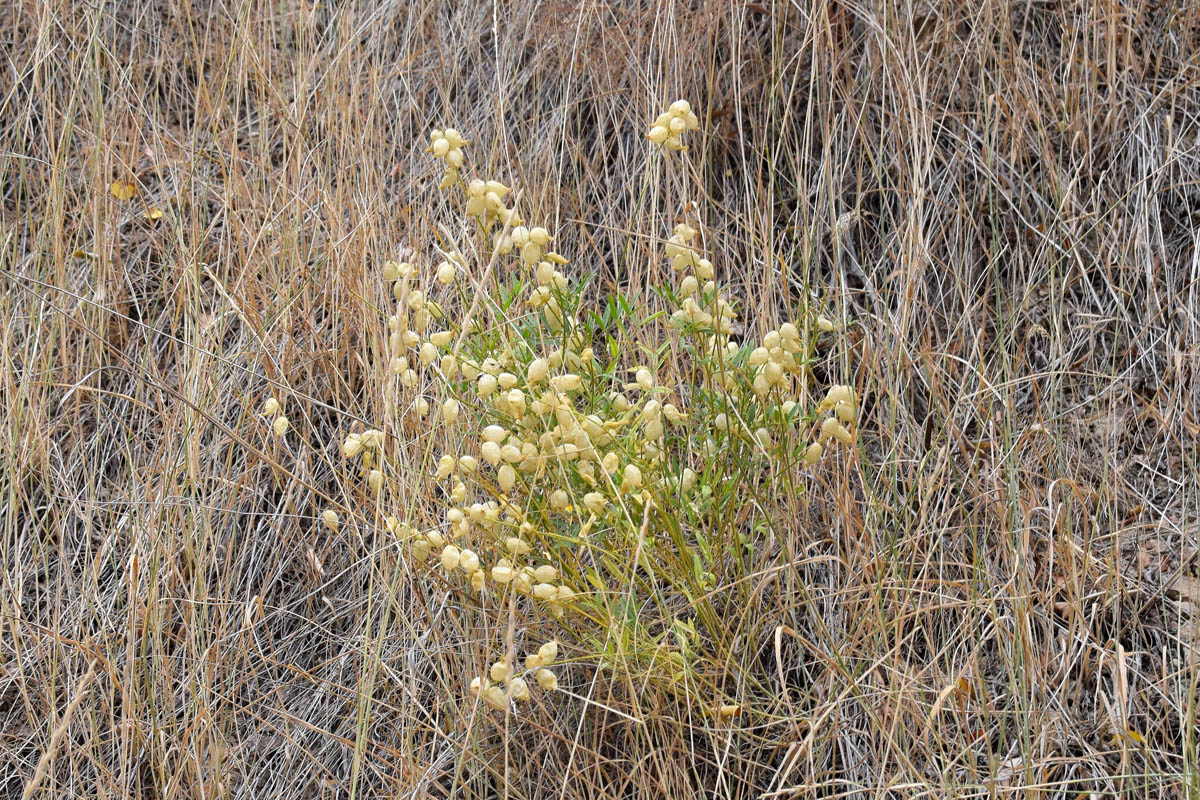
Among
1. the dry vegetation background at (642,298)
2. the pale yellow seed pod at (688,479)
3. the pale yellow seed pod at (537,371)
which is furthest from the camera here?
the dry vegetation background at (642,298)

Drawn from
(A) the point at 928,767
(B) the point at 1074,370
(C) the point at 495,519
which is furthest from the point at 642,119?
(A) the point at 928,767

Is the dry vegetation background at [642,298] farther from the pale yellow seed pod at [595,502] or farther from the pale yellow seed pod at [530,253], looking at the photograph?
the pale yellow seed pod at [530,253]

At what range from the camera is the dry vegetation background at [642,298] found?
4.74 ft

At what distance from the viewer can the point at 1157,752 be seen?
4.52 feet

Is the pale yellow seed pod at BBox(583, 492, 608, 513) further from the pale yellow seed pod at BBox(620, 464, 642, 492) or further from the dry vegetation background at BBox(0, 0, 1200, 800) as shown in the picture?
the dry vegetation background at BBox(0, 0, 1200, 800)

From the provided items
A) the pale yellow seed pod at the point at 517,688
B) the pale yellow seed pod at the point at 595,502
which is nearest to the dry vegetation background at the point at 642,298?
the pale yellow seed pod at the point at 517,688

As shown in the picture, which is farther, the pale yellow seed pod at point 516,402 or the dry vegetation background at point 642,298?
the dry vegetation background at point 642,298

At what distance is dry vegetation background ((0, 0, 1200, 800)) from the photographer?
4.74ft

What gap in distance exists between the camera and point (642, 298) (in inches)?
71.6

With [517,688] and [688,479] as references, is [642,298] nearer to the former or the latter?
[688,479]

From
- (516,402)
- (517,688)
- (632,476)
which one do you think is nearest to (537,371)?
(516,402)

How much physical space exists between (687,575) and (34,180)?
168 centimetres

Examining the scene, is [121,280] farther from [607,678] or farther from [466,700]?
[607,678]

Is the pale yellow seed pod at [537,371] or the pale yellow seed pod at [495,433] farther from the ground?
the pale yellow seed pod at [537,371]
